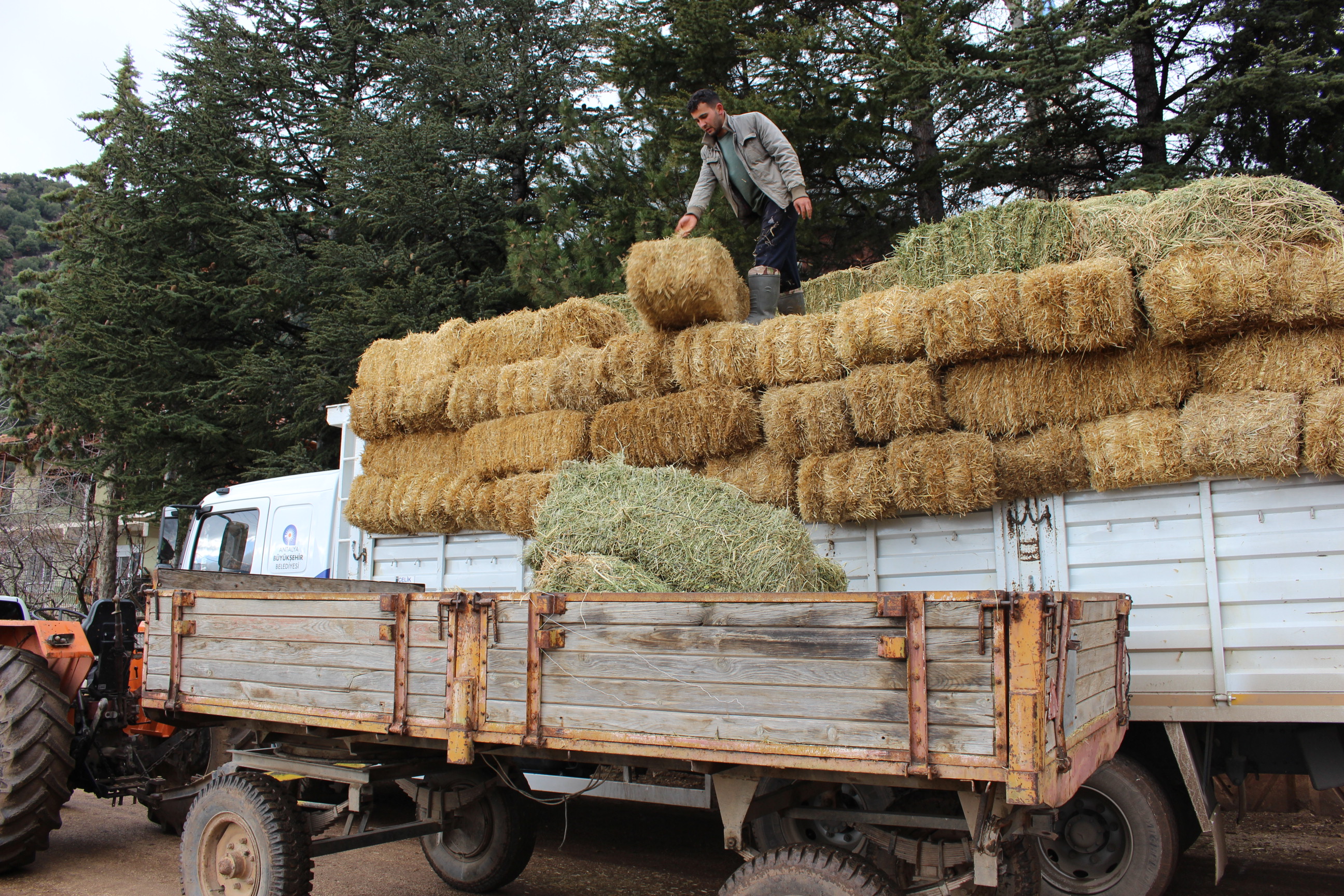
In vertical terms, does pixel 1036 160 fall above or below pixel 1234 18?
below

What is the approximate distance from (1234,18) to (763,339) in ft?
27.3

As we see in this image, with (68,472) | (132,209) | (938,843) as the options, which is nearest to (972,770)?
(938,843)

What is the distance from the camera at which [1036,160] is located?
1226cm

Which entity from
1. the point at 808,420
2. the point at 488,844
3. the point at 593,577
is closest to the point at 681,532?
the point at 593,577

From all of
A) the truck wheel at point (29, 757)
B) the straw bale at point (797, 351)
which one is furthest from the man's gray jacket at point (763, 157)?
the truck wheel at point (29, 757)

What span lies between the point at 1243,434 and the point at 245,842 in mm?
5753

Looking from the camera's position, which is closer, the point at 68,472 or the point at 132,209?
the point at 132,209

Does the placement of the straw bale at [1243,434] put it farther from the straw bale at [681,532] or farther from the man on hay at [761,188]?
the man on hay at [761,188]

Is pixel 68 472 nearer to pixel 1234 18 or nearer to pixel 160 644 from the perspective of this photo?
pixel 160 644

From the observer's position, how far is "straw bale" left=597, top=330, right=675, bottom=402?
7.34 metres

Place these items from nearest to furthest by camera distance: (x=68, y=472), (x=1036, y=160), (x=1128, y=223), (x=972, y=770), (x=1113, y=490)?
(x=972, y=770)
(x=1113, y=490)
(x=1128, y=223)
(x=1036, y=160)
(x=68, y=472)

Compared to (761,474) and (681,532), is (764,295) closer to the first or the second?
(761,474)

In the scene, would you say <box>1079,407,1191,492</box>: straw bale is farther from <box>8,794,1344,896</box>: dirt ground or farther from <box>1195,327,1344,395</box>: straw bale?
<box>8,794,1344,896</box>: dirt ground

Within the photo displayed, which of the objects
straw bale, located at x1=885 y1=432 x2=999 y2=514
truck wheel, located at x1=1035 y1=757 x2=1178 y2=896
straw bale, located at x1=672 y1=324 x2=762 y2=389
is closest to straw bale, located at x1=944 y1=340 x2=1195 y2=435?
straw bale, located at x1=885 y1=432 x2=999 y2=514
